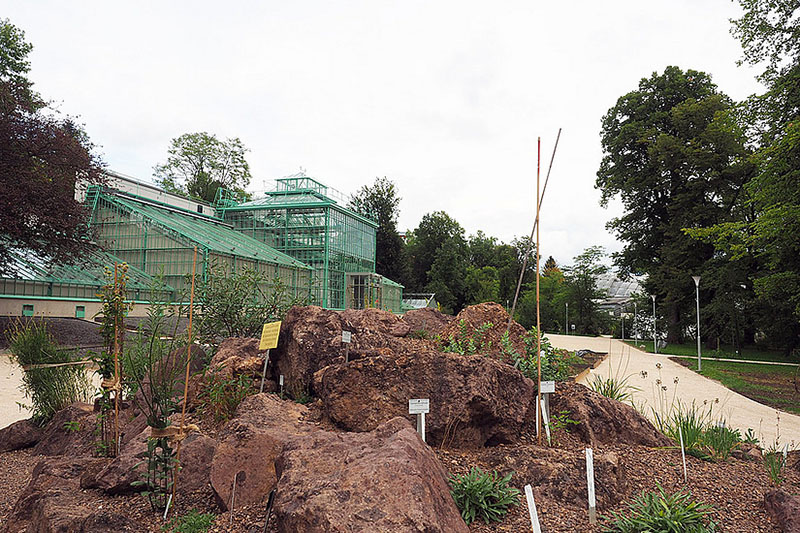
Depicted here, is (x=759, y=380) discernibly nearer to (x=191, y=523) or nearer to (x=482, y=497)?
(x=482, y=497)

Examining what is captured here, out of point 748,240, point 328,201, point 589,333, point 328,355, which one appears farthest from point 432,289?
point 328,355

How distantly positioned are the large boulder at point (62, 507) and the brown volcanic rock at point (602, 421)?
2.95m

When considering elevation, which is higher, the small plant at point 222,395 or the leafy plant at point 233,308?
the leafy plant at point 233,308

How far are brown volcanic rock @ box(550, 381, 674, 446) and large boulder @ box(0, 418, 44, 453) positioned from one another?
4.90m

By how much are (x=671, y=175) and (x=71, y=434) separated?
84.9 ft

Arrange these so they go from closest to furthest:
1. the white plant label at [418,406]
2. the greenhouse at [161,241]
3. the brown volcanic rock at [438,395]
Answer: the white plant label at [418,406] < the brown volcanic rock at [438,395] < the greenhouse at [161,241]

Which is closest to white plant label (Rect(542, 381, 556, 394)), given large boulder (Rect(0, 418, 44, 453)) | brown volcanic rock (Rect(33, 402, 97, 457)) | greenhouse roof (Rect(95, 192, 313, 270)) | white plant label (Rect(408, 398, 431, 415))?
white plant label (Rect(408, 398, 431, 415))

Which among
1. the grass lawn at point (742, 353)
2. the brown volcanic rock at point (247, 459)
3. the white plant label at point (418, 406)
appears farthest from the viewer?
the grass lawn at point (742, 353)

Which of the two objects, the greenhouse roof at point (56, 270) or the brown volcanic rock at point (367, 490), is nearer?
the brown volcanic rock at point (367, 490)

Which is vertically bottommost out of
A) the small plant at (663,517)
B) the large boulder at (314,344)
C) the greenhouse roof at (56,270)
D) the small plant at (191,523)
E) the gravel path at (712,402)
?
the gravel path at (712,402)

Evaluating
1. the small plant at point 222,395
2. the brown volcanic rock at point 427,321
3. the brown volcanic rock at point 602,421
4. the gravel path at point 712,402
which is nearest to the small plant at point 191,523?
the small plant at point 222,395

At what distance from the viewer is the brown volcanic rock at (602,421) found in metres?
3.97

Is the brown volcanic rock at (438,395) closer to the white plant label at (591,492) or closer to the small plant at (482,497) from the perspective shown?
the small plant at (482,497)

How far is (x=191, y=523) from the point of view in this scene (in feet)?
8.71
